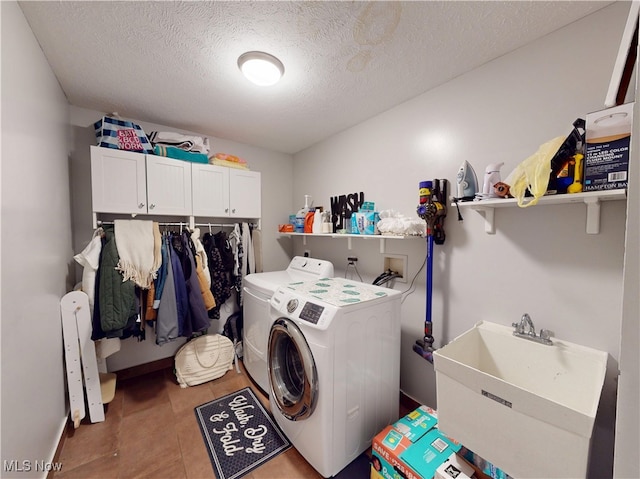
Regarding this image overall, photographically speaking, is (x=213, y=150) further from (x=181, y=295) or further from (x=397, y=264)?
(x=397, y=264)

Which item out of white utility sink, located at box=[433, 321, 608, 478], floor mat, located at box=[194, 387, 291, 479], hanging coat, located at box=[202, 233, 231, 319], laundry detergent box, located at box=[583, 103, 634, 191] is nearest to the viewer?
white utility sink, located at box=[433, 321, 608, 478]

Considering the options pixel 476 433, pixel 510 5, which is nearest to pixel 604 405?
pixel 476 433

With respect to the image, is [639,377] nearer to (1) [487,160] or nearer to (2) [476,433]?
(2) [476,433]

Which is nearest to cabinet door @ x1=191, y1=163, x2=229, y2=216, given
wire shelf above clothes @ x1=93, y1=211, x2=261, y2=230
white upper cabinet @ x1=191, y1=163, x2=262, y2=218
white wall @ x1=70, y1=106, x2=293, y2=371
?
white upper cabinet @ x1=191, y1=163, x2=262, y2=218

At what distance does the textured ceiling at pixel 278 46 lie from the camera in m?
1.19

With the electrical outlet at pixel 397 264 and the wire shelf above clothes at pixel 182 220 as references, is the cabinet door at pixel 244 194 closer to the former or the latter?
the wire shelf above clothes at pixel 182 220

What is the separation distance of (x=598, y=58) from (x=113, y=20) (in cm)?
233

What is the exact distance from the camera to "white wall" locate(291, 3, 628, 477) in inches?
46.8

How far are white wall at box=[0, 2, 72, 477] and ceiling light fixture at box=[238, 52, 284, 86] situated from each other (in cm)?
98

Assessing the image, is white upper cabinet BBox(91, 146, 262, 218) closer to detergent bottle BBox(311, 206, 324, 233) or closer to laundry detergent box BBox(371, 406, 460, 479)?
detergent bottle BBox(311, 206, 324, 233)

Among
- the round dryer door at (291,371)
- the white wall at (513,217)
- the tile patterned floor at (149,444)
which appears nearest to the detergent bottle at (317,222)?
the white wall at (513,217)

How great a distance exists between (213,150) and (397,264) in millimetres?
2234

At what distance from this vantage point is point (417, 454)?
130cm

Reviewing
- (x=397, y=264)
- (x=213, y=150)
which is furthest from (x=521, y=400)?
(x=213, y=150)
